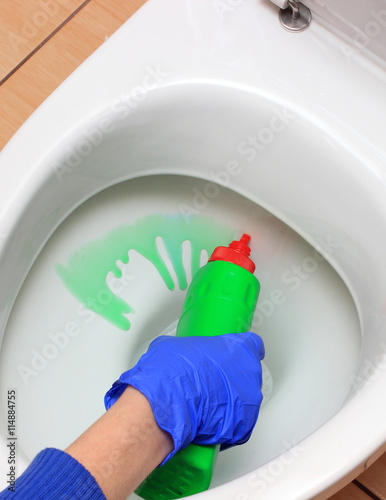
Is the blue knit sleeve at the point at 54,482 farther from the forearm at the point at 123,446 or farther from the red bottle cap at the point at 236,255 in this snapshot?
the red bottle cap at the point at 236,255

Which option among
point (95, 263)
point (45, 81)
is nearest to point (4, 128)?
point (45, 81)

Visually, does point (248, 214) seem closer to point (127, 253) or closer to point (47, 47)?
point (127, 253)

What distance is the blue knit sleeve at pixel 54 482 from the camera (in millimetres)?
601

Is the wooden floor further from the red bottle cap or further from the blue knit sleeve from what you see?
the blue knit sleeve

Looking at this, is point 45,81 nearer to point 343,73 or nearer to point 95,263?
point 95,263

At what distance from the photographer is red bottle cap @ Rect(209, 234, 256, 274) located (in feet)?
2.76

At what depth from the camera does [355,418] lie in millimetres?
658

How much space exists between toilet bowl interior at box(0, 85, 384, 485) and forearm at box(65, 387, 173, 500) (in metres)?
0.13

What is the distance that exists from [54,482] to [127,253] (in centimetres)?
35

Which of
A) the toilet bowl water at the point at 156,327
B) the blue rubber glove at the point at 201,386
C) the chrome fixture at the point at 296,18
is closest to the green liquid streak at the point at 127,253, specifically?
the toilet bowl water at the point at 156,327

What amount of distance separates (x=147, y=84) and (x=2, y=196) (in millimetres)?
190

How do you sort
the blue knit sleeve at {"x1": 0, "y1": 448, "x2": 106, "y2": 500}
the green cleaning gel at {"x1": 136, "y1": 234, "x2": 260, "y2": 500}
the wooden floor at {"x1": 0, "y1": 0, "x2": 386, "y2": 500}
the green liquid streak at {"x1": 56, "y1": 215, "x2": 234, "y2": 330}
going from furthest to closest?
the wooden floor at {"x1": 0, "y1": 0, "x2": 386, "y2": 500}, the green liquid streak at {"x1": 56, "y1": 215, "x2": 234, "y2": 330}, the green cleaning gel at {"x1": 136, "y1": 234, "x2": 260, "y2": 500}, the blue knit sleeve at {"x1": 0, "y1": 448, "x2": 106, "y2": 500}

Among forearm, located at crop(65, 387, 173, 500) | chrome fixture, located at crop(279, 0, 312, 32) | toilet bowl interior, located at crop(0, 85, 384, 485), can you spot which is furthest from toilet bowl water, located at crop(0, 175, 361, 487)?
chrome fixture, located at crop(279, 0, 312, 32)

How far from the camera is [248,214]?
93 centimetres
